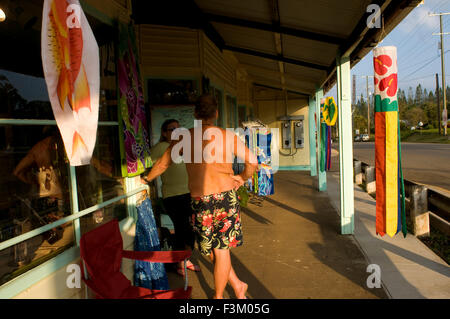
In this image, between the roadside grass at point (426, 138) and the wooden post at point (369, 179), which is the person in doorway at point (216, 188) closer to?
the wooden post at point (369, 179)

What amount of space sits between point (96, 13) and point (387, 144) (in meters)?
2.78

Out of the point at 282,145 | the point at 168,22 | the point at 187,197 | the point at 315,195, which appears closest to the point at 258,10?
the point at 168,22

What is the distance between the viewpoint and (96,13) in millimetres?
2732

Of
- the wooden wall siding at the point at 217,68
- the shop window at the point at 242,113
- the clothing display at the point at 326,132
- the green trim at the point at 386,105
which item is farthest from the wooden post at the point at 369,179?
the green trim at the point at 386,105

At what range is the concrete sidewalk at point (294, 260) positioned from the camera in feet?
10.4

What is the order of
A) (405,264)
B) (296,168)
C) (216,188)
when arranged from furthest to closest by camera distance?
(296,168) → (405,264) → (216,188)

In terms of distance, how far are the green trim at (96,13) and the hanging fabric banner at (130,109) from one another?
110mm

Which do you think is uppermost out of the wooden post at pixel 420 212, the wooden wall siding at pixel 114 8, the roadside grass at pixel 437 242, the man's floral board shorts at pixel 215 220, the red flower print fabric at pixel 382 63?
the wooden wall siding at pixel 114 8

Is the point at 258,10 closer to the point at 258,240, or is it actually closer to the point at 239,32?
the point at 239,32

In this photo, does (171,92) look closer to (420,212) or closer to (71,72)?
(71,72)

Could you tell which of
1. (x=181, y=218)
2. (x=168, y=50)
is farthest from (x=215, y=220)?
(x=168, y=50)

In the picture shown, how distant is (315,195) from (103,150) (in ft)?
18.6

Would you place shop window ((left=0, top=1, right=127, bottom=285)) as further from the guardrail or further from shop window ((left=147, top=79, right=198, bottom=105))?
the guardrail

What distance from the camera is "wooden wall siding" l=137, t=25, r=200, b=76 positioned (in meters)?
4.60
